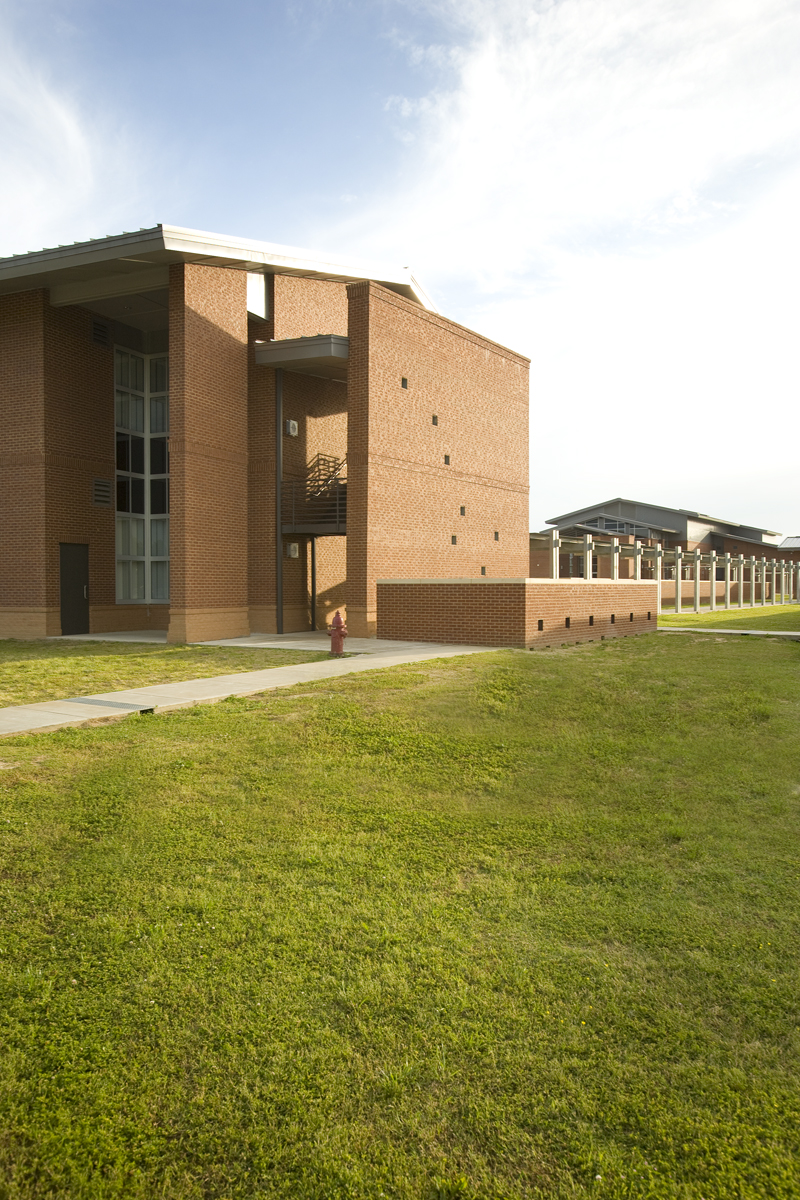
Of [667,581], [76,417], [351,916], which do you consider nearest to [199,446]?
[76,417]

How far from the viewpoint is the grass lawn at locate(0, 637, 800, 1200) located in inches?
119

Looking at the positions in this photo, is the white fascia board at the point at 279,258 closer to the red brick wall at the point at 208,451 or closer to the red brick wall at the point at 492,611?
the red brick wall at the point at 208,451

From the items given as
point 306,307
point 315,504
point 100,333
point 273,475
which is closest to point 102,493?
point 100,333

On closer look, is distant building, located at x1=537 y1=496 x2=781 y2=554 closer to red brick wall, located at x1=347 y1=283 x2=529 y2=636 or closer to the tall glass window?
red brick wall, located at x1=347 y1=283 x2=529 y2=636

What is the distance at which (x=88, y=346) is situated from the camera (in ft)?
72.7

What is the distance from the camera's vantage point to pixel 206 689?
36.4 ft

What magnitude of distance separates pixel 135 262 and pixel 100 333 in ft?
13.2

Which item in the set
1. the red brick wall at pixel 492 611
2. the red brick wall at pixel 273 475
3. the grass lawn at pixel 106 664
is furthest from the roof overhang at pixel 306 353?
the grass lawn at pixel 106 664

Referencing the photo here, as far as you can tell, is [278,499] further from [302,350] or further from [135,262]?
[135,262]

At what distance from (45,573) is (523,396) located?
17058 millimetres

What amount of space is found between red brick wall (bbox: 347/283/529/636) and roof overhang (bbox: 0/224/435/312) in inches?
89.5

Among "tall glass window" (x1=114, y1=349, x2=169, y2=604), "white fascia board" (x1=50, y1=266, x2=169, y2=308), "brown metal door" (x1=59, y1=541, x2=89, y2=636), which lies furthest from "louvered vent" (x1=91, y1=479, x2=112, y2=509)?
"white fascia board" (x1=50, y1=266, x2=169, y2=308)

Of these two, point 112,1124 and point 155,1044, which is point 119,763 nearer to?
point 155,1044

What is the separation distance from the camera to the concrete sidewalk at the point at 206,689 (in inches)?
354
